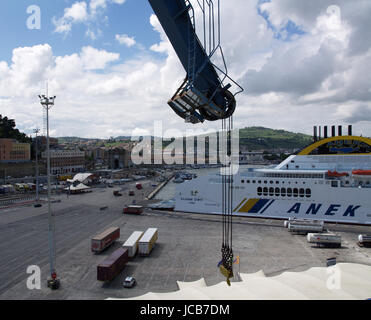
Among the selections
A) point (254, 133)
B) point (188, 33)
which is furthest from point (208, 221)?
point (254, 133)

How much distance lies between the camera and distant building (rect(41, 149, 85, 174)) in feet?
175

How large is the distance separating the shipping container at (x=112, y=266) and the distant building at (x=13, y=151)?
46117mm

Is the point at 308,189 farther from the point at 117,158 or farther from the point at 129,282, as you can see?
the point at 117,158

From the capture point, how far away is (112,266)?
973cm

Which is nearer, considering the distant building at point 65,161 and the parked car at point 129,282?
the parked car at point 129,282

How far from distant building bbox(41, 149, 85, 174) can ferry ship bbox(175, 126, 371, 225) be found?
4101 centimetres

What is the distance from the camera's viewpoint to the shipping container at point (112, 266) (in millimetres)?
9531

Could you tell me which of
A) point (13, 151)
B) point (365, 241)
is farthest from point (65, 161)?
point (365, 241)

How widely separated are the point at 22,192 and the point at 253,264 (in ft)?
111

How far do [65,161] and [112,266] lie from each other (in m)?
52.3

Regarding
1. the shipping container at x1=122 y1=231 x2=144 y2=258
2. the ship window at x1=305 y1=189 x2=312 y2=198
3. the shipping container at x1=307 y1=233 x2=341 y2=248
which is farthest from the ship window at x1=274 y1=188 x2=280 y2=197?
the shipping container at x1=122 y1=231 x2=144 y2=258

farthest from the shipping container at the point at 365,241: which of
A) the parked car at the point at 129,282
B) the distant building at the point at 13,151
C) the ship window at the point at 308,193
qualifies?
the distant building at the point at 13,151

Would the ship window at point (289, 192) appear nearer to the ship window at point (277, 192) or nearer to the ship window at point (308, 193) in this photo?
the ship window at point (277, 192)

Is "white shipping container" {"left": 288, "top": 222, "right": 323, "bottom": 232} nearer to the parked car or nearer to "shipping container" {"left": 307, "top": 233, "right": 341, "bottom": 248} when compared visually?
"shipping container" {"left": 307, "top": 233, "right": 341, "bottom": 248}
